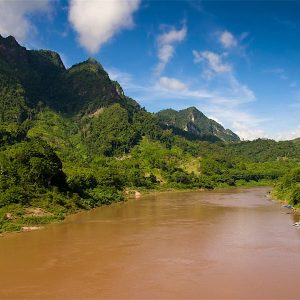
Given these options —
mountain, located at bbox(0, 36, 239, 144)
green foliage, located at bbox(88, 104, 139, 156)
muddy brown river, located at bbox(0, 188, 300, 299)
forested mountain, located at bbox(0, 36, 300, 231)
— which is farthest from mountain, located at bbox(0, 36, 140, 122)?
muddy brown river, located at bbox(0, 188, 300, 299)

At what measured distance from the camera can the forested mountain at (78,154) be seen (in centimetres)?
6092

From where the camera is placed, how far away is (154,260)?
3291cm

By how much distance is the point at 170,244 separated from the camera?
3906 centimetres

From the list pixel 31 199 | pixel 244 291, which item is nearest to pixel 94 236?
pixel 31 199

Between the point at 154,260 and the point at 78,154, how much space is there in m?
116

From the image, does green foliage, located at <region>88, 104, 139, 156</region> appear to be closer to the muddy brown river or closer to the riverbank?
the riverbank

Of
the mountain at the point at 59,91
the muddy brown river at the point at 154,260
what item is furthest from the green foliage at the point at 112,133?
the muddy brown river at the point at 154,260

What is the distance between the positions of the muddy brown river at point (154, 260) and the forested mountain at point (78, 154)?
9.98 meters


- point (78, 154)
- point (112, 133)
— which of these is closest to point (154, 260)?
point (78, 154)

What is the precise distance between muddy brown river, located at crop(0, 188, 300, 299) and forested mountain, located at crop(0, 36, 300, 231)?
9.98m

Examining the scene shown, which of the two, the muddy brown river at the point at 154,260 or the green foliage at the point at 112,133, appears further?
the green foliage at the point at 112,133

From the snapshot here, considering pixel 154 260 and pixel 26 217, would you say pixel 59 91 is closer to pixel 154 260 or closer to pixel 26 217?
pixel 26 217

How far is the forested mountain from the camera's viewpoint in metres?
60.9

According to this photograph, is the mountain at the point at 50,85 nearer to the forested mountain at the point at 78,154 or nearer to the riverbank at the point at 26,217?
the forested mountain at the point at 78,154
